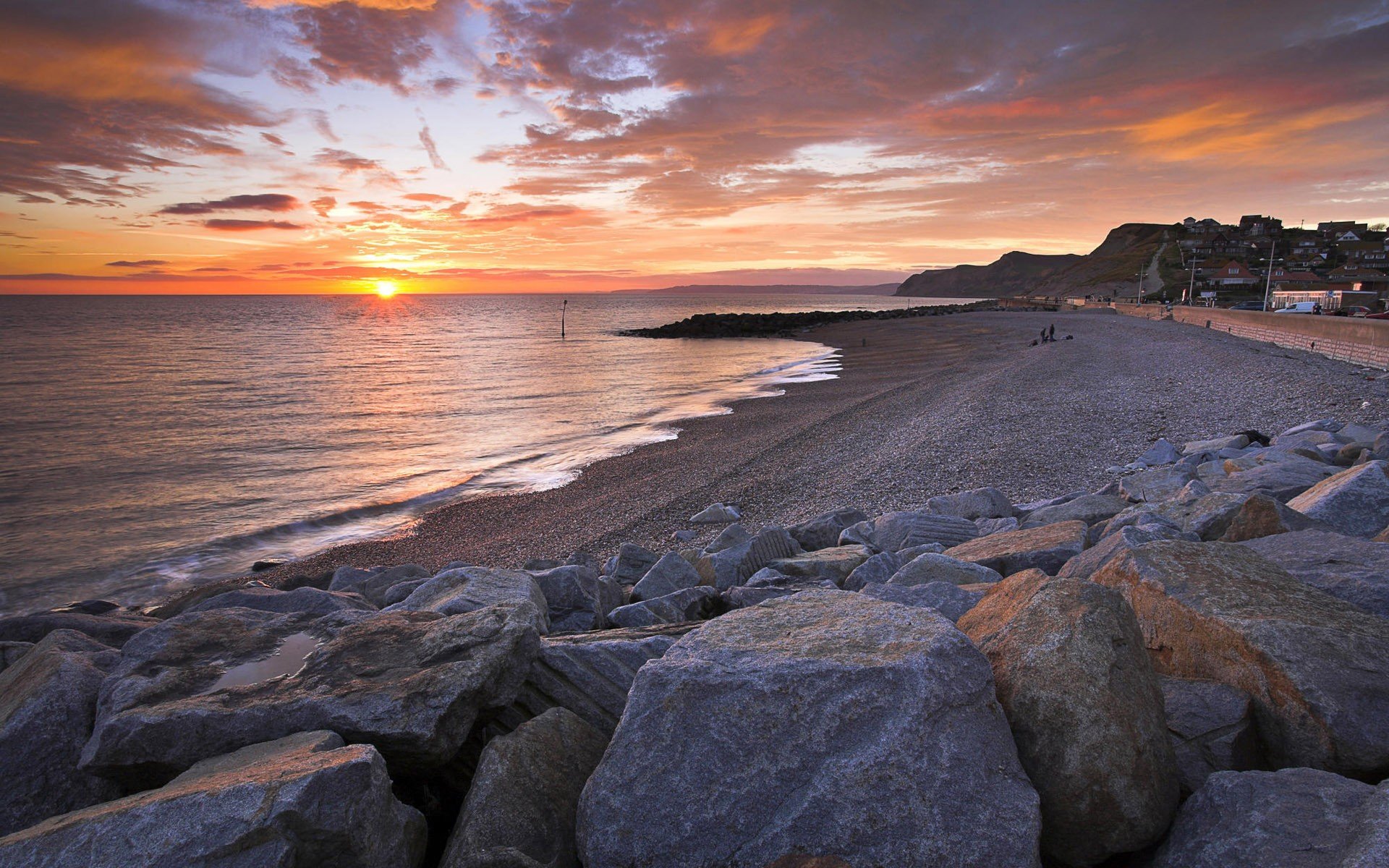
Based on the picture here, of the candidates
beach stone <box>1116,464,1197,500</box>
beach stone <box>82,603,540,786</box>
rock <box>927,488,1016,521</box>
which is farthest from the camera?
rock <box>927,488,1016,521</box>

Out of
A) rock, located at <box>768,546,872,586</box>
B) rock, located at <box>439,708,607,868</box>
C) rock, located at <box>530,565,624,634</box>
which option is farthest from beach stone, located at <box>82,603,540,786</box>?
rock, located at <box>768,546,872,586</box>

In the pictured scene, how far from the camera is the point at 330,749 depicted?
276 centimetres

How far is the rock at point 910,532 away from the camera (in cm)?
750

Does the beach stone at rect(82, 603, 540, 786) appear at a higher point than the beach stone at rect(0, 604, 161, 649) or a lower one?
higher

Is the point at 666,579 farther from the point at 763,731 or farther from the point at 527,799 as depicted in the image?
the point at 763,731

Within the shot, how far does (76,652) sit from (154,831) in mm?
2293

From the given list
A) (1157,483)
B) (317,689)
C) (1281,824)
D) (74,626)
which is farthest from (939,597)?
(74,626)

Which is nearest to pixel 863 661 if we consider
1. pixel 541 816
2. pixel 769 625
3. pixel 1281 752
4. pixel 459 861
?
pixel 769 625

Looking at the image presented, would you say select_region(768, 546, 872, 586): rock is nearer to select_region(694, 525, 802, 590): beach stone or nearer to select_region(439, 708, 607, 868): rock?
select_region(694, 525, 802, 590): beach stone

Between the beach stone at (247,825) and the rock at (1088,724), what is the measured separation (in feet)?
7.74

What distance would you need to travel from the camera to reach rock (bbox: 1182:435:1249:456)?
10.8 m

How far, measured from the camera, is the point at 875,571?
5.98m

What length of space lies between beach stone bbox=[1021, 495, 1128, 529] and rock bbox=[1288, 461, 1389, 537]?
177 centimetres

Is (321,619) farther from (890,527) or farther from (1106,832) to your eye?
(890,527)
